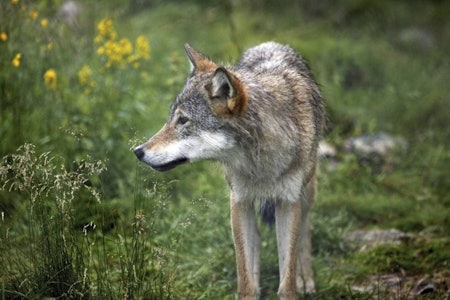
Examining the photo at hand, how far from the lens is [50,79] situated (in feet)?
21.6

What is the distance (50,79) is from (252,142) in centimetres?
252

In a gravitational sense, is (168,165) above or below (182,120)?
below

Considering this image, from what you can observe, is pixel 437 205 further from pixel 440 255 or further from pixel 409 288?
pixel 409 288

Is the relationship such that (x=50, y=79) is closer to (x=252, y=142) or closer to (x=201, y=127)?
(x=201, y=127)

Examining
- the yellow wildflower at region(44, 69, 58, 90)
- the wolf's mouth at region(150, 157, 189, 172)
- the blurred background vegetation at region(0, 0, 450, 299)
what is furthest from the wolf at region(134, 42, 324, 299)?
the yellow wildflower at region(44, 69, 58, 90)

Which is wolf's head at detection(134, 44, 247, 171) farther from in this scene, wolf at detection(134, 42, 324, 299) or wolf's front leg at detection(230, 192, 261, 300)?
wolf's front leg at detection(230, 192, 261, 300)

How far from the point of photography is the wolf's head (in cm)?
468

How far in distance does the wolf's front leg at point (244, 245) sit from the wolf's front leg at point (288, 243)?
21 cm

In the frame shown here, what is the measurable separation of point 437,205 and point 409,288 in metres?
1.97

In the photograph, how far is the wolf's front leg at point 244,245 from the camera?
510 cm

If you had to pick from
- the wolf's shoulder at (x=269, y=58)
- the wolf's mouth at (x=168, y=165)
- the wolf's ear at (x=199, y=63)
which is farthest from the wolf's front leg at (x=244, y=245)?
the wolf's shoulder at (x=269, y=58)

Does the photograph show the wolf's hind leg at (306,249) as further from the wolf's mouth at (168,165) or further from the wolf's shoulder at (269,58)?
the wolf's mouth at (168,165)

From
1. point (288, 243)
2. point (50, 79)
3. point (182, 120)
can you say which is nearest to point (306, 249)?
point (288, 243)

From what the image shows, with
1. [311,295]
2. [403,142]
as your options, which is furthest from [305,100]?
[403,142]
